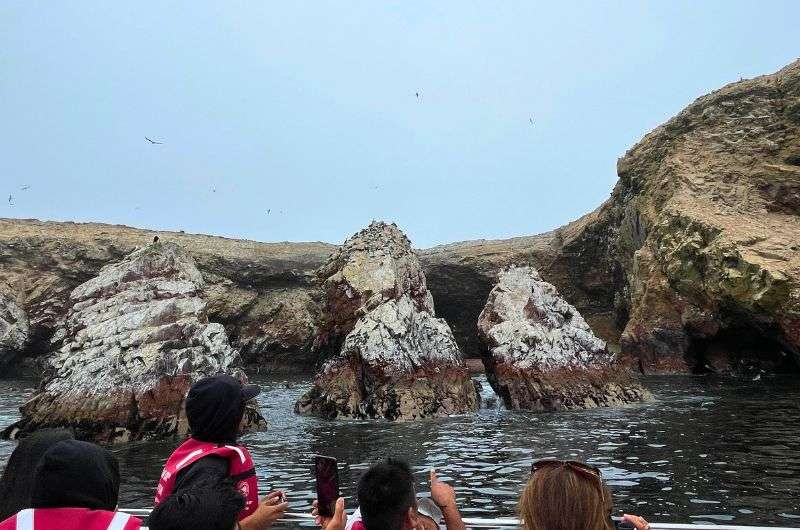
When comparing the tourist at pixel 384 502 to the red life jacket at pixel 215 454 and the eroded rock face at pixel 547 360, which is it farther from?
the eroded rock face at pixel 547 360

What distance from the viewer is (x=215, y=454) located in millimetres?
4141

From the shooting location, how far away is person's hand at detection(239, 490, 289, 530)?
3974mm

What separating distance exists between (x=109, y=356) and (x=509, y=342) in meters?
11.6

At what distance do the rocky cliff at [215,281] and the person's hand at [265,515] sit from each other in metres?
39.0

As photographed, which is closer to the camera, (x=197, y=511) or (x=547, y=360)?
(x=197, y=511)

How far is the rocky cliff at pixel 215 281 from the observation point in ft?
143

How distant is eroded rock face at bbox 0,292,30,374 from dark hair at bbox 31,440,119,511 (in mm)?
43278

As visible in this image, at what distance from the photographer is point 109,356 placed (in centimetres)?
1748

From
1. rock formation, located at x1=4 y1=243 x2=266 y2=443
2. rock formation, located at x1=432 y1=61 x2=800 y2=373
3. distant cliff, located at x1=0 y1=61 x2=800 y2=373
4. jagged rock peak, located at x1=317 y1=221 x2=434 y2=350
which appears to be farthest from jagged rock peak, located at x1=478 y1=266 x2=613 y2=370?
rock formation, located at x1=432 y1=61 x2=800 y2=373

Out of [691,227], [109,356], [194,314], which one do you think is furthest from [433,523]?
[691,227]

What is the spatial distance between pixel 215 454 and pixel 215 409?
0.31m

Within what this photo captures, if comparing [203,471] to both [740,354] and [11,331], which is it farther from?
[11,331]

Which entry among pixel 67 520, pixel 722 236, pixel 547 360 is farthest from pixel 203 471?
pixel 722 236

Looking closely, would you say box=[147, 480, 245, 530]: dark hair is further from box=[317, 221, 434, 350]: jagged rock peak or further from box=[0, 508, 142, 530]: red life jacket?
box=[317, 221, 434, 350]: jagged rock peak
